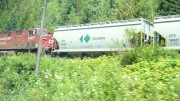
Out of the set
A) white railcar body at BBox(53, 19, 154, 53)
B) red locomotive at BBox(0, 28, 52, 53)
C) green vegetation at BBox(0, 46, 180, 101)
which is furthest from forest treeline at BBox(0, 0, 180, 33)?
green vegetation at BBox(0, 46, 180, 101)

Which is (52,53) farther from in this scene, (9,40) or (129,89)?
(129,89)

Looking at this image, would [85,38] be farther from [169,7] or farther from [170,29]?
[169,7]

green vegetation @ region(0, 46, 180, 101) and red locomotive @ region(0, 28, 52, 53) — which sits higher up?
red locomotive @ region(0, 28, 52, 53)

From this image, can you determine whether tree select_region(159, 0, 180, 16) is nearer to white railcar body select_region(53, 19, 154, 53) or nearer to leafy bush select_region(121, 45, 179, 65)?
white railcar body select_region(53, 19, 154, 53)

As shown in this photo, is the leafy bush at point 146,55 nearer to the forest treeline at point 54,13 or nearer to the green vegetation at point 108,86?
the green vegetation at point 108,86

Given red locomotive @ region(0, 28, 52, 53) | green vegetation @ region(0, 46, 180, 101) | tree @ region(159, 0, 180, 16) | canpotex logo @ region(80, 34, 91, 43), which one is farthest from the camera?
tree @ region(159, 0, 180, 16)

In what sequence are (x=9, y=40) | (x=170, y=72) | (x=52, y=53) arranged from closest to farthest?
(x=170, y=72) → (x=52, y=53) → (x=9, y=40)

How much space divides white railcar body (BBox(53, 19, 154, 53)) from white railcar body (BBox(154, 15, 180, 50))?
1.69 m

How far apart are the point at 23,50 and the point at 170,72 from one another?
26.7 m

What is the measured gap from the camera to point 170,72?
11.9 meters

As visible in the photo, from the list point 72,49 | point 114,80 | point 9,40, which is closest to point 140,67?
point 114,80

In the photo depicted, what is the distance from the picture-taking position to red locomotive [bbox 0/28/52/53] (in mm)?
34469

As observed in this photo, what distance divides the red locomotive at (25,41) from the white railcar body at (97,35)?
2.63m

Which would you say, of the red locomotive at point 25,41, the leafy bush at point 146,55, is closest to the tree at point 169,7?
the red locomotive at point 25,41
